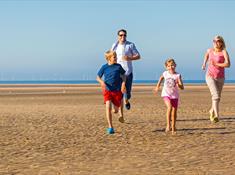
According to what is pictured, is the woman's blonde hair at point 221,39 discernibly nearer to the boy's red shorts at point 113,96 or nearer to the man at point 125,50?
the man at point 125,50

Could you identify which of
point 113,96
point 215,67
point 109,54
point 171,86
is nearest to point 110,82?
point 113,96

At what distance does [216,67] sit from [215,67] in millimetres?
26

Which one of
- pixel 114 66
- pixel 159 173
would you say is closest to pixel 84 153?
pixel 159 173

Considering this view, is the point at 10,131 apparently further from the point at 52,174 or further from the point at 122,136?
the point at 52,174

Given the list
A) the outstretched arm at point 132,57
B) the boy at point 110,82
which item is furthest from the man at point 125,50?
the boy at point 110,82

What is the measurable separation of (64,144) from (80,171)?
241cm

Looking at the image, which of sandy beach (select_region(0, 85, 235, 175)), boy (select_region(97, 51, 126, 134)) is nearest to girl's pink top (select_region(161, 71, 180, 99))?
sandy beach (select_region(0, 85, 235, 175))

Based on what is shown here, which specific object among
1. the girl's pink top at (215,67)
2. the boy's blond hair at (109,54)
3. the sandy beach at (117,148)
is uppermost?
the boy's blond hair at (109,54)

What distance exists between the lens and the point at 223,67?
10977 mm

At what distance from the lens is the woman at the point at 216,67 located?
10.9 meters

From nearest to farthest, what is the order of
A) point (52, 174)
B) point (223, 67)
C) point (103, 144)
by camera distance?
point (52, 174)
point (103, 144)
point (223, 67)

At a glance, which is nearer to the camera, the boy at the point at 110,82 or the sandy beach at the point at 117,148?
the sandy beach at the point at 117,148

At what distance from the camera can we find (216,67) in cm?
1116

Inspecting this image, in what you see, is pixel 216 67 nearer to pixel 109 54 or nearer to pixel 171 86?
pixel 171 86
